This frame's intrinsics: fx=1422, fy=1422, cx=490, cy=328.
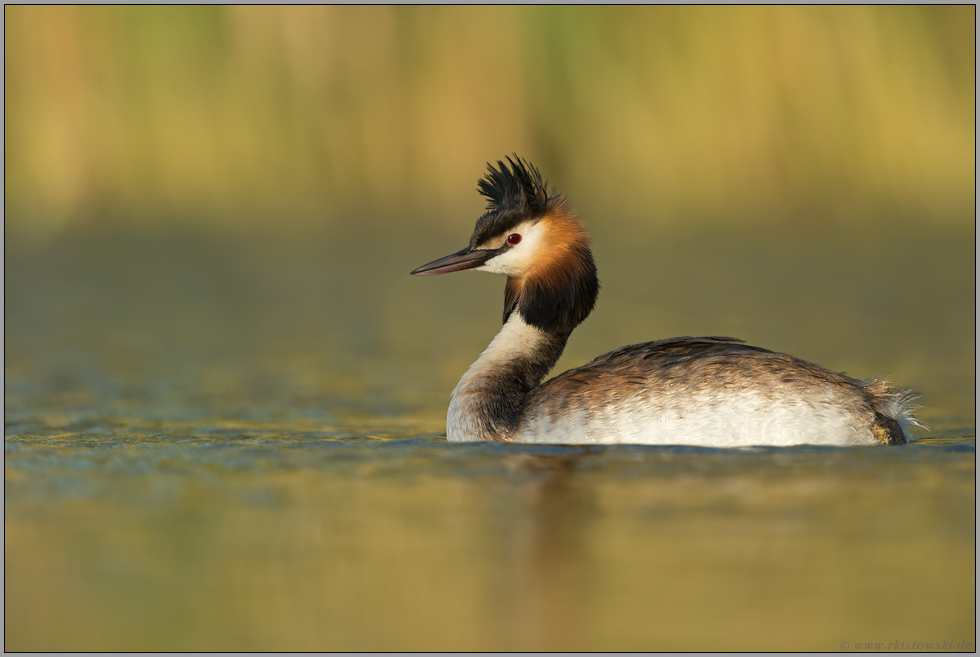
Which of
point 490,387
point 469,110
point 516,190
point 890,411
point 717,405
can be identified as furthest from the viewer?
point 469,110

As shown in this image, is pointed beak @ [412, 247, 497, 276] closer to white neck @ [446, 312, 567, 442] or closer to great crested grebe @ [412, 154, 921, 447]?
great crested grebe @ [412, 154, 921, 447]

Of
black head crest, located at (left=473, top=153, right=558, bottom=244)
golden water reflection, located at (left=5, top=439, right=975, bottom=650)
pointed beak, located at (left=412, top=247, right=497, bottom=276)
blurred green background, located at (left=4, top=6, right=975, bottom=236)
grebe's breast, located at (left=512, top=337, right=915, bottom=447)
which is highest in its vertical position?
blurred green background, located at (left=4, top=6, right=975, bottom=236)

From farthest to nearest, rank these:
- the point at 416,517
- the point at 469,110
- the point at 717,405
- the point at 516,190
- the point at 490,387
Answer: the point at 469,110 → the point at 516,190 → the point at 490,387 → the point at 717,405 → the point at 416,517

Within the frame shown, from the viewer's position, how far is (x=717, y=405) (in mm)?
7602

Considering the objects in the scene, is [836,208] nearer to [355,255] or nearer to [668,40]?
[668,40]

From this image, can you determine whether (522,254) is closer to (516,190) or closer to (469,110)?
(516,190)

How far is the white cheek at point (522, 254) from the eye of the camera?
28.3 feet

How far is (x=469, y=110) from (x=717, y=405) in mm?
16204

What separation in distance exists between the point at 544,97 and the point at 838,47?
17.7ft

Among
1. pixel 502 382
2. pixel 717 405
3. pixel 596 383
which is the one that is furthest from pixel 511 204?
pixel 717 405

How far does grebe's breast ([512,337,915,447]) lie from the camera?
7543mm

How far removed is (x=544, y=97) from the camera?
77.9 feet

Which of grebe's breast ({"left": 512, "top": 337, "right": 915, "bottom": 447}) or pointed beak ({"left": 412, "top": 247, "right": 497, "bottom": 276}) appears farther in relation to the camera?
pointed beak ({"left": 412, "top": 247, "right": 497, "bottom": 276})

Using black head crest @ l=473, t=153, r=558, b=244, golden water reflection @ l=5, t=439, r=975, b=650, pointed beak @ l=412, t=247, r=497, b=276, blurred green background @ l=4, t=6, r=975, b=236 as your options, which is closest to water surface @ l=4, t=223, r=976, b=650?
golden water reflection @ l=5, t=439, r=975, b=650
